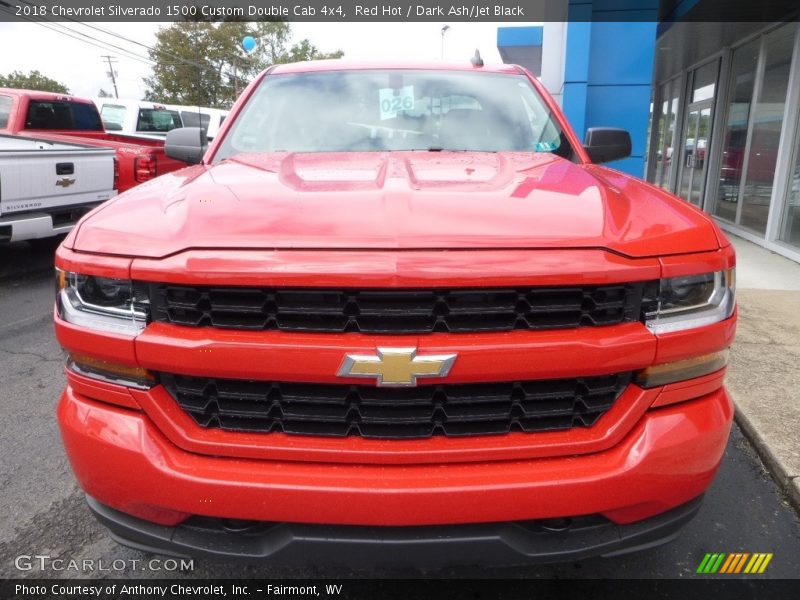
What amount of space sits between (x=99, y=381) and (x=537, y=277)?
1.24 m

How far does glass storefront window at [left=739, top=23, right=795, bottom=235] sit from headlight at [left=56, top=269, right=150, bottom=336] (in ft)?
28.8

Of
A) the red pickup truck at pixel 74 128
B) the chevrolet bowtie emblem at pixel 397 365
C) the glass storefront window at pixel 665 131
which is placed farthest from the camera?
the glass storefront window at pixel 665 131

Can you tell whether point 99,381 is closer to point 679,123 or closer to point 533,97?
point 533,97

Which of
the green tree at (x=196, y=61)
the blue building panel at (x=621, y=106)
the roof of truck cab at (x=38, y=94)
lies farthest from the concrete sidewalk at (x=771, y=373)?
the green tree at (x=196, y=61)

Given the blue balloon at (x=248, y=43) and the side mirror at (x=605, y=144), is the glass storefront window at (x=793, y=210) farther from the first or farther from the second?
the blue balloon at (x=248, y=43)

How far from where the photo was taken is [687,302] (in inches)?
68.0

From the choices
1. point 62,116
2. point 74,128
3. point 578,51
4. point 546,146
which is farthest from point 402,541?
point 74,128

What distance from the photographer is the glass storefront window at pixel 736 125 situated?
31.2 ft

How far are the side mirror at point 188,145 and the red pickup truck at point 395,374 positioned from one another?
59.4 inches

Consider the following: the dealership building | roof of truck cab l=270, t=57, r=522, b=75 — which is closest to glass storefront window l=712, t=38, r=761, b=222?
the dealership building

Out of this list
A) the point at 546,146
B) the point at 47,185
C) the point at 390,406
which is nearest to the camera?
the point at 390,406

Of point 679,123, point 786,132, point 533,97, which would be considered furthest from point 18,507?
point 679,123

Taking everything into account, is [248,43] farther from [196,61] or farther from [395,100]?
[196,61]

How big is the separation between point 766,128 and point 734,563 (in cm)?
812
